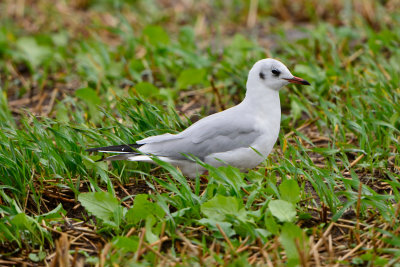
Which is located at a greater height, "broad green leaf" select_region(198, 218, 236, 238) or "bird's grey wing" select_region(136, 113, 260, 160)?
"bird's grey wing" select_region(136, 113, 260, 160)

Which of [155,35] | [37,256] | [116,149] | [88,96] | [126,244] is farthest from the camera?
[155,35]

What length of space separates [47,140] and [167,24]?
373cm

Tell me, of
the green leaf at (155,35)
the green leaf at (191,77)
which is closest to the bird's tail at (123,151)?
the green leaf at (191,77)

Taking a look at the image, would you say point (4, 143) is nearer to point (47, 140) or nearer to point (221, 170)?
point (47, 140)

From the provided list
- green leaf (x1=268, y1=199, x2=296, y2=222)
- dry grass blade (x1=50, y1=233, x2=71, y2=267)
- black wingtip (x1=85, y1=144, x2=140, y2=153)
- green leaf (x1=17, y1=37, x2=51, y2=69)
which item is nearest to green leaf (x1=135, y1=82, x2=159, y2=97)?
black wingtip (x1=85, y1=144, x2=140, y2=153)

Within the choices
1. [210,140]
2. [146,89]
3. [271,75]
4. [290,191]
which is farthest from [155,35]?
[290,191]

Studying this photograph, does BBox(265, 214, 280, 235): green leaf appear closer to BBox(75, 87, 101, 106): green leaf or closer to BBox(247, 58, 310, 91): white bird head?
BBox(247, 58, 310, 91): white bird head

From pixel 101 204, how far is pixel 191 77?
2.12m

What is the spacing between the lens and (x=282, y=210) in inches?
112

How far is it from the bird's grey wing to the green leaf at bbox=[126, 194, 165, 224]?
0.48 metres

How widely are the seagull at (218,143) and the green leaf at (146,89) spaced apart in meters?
1.15

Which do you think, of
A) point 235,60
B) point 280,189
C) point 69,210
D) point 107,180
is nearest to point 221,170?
point 280,189

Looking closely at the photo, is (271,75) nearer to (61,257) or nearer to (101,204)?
(101,204)

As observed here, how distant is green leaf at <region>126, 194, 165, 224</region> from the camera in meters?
2.91
